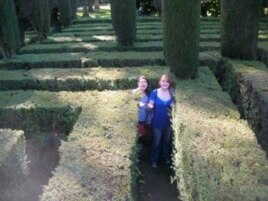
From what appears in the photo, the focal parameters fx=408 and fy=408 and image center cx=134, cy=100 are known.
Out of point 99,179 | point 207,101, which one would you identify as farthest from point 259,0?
point 99,179

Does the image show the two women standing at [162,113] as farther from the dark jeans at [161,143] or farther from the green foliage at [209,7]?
the green foliage at [209,7]

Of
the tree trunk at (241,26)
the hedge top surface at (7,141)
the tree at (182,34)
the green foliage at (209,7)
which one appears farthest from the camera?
the green foliage at (209,7)

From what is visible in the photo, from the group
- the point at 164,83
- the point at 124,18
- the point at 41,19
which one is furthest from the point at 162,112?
the point at 41,19

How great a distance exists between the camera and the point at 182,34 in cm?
897

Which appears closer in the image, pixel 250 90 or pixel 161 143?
pixel 161 143

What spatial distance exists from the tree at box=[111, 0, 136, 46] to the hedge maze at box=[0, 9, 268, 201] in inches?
15.6

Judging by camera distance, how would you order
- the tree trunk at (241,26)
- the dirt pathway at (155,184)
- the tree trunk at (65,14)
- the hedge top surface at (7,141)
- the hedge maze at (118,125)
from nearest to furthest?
the hedge maze at (118,125) → the hedge top surface at (7,141) → the dirt pathway at (155,184) → the tree trunk at (241,26) → the tree trunk at (65,14)

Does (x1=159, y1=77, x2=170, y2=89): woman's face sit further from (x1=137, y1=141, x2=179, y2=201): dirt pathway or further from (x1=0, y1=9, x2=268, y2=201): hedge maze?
(x1=137, y1=141, x2=179, y2=201): dirt pathway

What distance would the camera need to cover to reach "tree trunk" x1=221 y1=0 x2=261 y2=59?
10.4 meters

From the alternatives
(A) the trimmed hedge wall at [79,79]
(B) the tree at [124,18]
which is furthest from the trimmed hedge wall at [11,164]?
(B) the tree at [124,18]

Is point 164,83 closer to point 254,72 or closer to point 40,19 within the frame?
point 254,72

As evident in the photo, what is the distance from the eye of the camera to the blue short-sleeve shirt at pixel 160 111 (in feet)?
24.4

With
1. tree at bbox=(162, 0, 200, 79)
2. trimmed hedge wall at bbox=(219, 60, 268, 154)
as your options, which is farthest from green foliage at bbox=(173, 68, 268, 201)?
tree at bbox=(162, 0, 200, 79)

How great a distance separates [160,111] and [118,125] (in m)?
1.25
